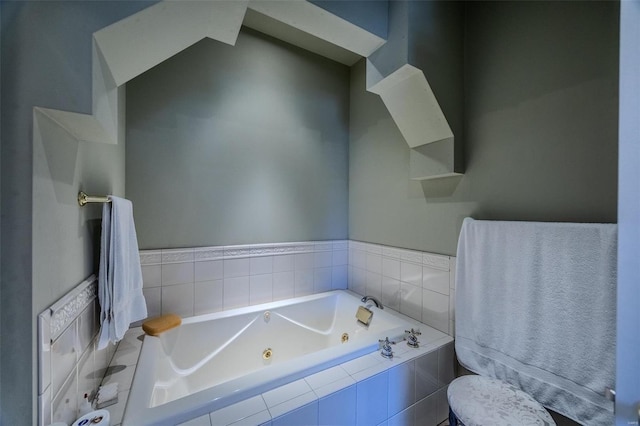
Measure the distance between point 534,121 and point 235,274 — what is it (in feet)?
6.86

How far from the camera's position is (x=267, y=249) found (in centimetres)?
209

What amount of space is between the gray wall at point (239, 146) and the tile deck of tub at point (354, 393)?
0.89 m

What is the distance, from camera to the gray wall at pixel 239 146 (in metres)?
1.72

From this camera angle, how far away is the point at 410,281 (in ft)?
6.06

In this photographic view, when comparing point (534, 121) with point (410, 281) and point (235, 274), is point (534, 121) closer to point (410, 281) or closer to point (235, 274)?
point (410, 281)

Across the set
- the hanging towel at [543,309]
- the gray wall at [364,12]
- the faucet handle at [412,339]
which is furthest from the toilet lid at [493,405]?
the gray wall at [364,12]

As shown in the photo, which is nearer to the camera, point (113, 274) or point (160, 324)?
point (113, 274)

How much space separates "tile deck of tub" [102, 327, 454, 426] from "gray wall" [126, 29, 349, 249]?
89 cm

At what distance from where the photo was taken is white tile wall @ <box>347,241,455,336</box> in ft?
5.30

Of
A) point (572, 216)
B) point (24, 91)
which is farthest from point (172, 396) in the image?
point (572, 216)

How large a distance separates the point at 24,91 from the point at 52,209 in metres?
0.33

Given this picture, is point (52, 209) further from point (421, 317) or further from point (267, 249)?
point (421, 317)

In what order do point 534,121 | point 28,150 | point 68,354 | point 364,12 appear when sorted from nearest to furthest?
point 28,150 → point 68,354 → point 534,121 → point 364,12

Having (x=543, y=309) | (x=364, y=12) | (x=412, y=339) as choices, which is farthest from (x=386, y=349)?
(x=364, y=12)
